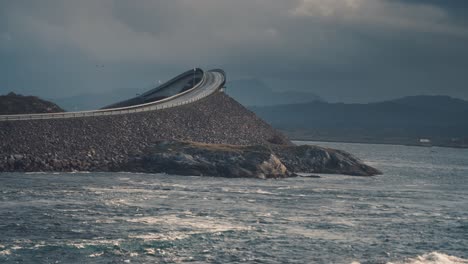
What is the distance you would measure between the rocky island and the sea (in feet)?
26.0

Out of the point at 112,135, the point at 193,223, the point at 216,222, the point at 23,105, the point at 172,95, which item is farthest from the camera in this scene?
the point at 172,95

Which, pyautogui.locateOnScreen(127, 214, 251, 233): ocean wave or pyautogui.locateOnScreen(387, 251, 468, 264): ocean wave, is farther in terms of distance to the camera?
pyautogui.locateOnScreen(127, 214, 251, 233): ocean wave

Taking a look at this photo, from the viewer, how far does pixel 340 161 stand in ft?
408

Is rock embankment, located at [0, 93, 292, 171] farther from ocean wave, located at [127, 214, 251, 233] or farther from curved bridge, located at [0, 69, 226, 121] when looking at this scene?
ocean wave, located at [127, 214, 251, 233]

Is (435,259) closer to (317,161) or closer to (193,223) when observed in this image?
(193,223)

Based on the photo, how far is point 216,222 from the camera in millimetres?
58156

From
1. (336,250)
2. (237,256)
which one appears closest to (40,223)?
(237,256)

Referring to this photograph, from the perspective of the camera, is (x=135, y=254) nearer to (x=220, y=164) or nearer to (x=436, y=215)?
(x=436, y=215)

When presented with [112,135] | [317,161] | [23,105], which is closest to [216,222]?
[112,135]

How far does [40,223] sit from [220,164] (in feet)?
174

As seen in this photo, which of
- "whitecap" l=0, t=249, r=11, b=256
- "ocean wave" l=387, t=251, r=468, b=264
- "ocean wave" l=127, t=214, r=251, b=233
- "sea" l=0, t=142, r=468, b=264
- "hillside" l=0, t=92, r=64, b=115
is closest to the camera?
"whitecap" l=0, t=249, r=11, b=256

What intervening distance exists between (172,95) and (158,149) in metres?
59.5

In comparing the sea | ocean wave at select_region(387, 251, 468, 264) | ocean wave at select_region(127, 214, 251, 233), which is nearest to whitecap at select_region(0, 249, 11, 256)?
the sea

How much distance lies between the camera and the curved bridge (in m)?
122
